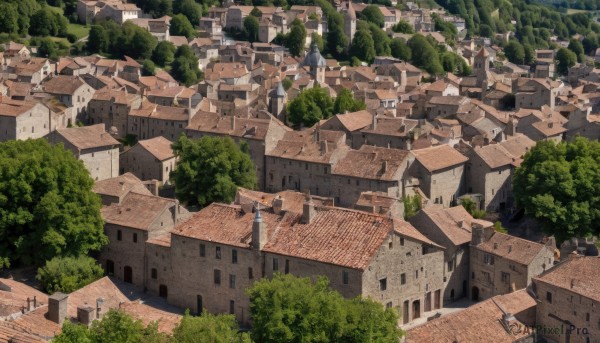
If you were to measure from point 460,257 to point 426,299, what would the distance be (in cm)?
384

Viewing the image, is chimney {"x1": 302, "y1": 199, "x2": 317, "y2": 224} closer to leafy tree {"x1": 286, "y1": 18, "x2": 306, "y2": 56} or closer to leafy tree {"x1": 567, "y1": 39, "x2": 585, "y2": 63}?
Answer: leafy tree {"x1": 286, "y1": 18, "x2": 306, "y2": 56}

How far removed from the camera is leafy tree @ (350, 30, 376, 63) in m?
144

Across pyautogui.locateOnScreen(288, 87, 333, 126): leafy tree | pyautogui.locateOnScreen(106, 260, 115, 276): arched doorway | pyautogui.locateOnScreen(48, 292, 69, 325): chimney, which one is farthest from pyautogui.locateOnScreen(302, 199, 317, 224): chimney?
pyautogui.locateOnScreen(288, 87, 333, 126): leafy tree

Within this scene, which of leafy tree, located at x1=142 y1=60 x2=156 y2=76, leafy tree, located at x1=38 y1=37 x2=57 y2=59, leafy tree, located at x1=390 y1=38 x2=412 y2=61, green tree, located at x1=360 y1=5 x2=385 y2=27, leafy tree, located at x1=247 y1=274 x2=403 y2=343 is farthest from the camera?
green tree, located at x1=360 y1=5 x2=385 y2=27

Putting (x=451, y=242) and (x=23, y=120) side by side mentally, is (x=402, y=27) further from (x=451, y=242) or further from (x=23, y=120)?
(x=451, y=242)

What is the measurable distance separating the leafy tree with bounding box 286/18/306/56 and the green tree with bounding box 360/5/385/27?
74.3ft

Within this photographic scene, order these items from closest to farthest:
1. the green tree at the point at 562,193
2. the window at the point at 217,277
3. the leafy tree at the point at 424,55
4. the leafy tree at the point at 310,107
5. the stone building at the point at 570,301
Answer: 1. the stone building at the point at 570,301
2. the window at the point at 217,277
3. the green tree at the point at 562,193
4. the leafy tree at the point at 310,107
5. the leafy tree at the point at 424,55

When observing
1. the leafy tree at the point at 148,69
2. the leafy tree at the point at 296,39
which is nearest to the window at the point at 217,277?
the leafy tree at the point at 148,69

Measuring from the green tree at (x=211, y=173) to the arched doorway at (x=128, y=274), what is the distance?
1097cm

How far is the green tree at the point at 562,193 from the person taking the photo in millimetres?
65438

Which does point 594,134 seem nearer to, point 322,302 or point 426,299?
point 426,299

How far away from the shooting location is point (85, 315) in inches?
1736

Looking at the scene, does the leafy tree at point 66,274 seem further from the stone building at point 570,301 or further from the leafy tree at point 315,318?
the stone building at point 570,301

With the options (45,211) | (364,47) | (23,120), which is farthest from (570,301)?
(364,47)
